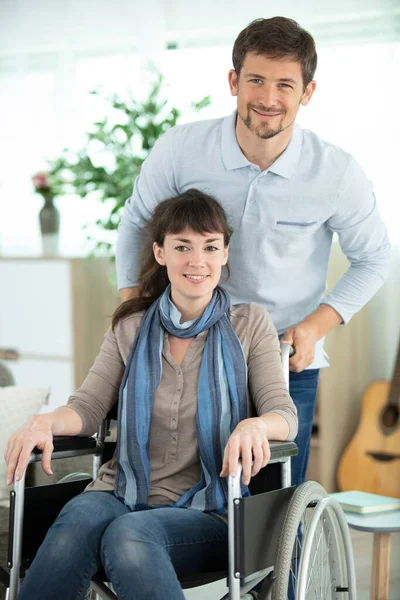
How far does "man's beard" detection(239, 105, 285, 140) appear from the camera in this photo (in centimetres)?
193

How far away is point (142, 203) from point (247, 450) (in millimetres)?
766

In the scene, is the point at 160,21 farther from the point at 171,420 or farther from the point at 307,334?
the point at 171,420

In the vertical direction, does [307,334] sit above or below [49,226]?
below

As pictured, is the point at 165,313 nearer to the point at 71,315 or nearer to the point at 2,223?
the point at 71,315

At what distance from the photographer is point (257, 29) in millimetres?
1905

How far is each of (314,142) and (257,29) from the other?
0.31 meters

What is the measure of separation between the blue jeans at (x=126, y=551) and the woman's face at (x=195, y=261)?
46 centimetres

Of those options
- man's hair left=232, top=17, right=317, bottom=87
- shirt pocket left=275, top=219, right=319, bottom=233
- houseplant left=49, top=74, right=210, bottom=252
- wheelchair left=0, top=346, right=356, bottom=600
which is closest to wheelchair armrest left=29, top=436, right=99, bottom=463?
wheelchair left=0, top=346, right=356, bottom=600

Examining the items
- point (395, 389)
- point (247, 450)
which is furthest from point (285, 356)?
Result: point (395, 389)

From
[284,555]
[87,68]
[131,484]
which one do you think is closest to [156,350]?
[131,484]

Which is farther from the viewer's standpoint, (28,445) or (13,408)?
(13,408)

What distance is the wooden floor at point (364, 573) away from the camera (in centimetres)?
275

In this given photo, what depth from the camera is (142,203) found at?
2.14 meters

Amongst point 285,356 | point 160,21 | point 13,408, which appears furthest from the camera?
point 160,21
